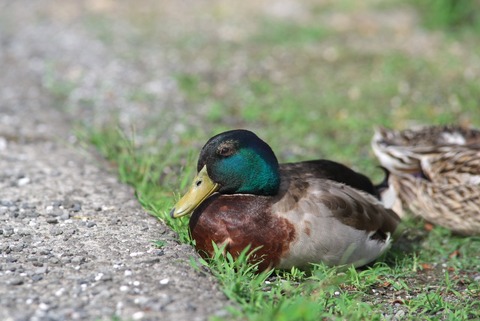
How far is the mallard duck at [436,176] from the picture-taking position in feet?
17.6

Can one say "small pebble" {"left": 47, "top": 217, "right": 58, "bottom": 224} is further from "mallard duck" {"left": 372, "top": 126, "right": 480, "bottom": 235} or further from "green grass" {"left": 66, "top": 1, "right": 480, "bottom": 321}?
"mallard duck" {"left": 372, "top": 126, "right": 480, "bottom": 235}

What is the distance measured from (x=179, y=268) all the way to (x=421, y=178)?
2299mm

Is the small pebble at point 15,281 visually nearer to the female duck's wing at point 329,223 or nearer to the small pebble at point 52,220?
the small pebble at point 52,220

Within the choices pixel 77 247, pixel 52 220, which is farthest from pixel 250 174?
pixel 52 220

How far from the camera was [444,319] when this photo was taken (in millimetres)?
4074

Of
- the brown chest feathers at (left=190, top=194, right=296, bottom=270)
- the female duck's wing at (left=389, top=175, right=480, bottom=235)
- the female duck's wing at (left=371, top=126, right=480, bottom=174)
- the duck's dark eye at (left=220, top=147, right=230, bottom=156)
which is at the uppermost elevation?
the duck's dark eye at (left=220, top=147, right=230, bottom=156)

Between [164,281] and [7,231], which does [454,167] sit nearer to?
[164,281]

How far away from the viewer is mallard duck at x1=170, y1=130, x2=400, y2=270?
4.12m

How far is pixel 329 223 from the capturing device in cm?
425

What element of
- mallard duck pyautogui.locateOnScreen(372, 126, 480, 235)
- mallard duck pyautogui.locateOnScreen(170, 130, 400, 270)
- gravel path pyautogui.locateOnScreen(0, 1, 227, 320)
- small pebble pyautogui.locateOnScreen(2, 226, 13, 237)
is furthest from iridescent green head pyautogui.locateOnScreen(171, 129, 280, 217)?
mallard duck pyautogui.locateOnScreen(372, 126, 480, 235)

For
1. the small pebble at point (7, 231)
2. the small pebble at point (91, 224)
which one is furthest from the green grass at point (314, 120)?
the small pebble at point (7, 231)

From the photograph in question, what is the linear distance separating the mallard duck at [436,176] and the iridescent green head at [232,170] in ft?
3.86

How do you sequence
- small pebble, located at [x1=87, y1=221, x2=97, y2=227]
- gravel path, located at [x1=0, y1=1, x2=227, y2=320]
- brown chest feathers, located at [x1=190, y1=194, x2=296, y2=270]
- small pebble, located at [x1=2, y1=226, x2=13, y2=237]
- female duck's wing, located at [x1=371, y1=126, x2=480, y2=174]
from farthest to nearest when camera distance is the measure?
female duck's wing, located at [x1=371, y1=126, x2=480, y2=174]
small pebble, located at [x1=87, y1=221, x2=97, y2=227]
small pebble, located at [x1=2, y1=226, x2=13, y2=237]
brown chest feathers, located at [x1=190, y1=194, x2=296, y2=270]
gravel path, located at [x1=0, y1=1, x2=227, y2=320]

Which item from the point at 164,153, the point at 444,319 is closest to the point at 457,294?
the point at 444,319
